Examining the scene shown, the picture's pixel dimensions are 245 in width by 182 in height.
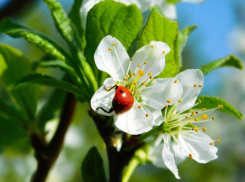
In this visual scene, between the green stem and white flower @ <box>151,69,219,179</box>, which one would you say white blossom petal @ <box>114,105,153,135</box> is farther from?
the green stem

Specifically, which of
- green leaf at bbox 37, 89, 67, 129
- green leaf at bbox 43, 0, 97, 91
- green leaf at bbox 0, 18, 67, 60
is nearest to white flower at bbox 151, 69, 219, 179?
green leaf at bbox 43, 0, 97, 91

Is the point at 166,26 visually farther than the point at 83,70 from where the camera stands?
No

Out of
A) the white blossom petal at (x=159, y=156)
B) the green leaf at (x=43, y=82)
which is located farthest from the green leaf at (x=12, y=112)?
the white blossom petal at (x=159, y=156)

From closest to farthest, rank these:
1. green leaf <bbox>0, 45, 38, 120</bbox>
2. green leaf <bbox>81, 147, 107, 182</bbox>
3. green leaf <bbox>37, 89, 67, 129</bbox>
→ green leaf <bbox>81, 147, 107, 182</bbox> → green leaf <bbox>0, 45, 38, 120</bbox> → green leaf <bbox>37, 89, 67, 129</bbox>

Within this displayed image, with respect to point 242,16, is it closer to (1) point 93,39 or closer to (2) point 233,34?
(2) point 233,34

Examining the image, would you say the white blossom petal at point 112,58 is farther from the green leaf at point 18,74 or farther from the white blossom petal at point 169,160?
the green leaf at point 18,74

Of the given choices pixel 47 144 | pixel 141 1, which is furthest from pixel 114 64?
pixel 47 144
